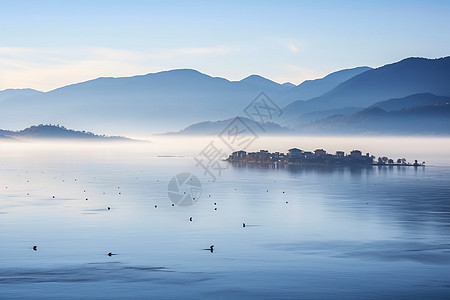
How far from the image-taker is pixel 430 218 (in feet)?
324

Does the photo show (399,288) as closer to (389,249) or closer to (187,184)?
(389,249)

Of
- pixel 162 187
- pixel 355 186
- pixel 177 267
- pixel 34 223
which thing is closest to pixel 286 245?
pixel 177 267

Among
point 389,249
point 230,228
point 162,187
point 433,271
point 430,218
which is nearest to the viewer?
point 433,271

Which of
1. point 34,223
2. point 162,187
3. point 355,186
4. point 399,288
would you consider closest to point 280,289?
point 399,288

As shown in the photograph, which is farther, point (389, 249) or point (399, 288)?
point (389, 249)

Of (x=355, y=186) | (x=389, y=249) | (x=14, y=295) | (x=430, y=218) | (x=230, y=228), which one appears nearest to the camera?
(x=14, y=295)

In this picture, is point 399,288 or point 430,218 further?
point 430,218

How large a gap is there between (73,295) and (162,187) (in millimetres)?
105969

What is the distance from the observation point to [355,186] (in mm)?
172750

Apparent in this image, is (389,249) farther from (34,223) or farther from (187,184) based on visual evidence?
(187,184)

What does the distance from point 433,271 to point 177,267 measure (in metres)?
22.4

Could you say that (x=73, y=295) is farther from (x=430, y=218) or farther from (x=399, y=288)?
(x=430, y=218)

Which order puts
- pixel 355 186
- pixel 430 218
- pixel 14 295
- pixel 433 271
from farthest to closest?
pixel 355 186, pixel 430 218, pixel 433 271, pixel 14 295

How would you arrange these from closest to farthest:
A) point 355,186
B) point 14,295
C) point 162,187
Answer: point 14,295, point 162,187, point 355,186
